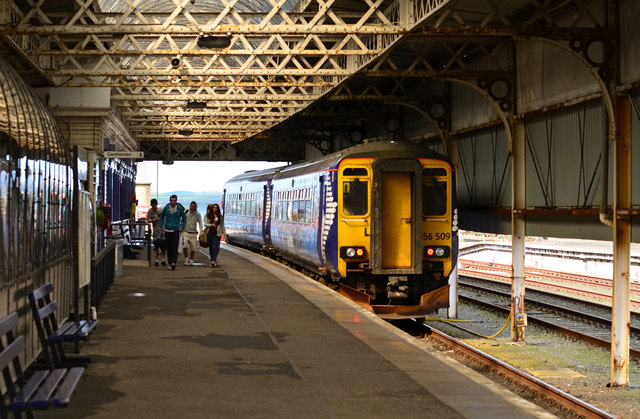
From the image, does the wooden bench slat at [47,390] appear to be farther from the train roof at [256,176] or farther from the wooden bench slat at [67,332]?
the train roof at [256,176]

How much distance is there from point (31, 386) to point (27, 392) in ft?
0.59

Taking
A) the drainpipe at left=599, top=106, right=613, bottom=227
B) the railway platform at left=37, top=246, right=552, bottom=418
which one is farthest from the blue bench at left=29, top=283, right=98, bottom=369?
the drainpipe at left=599, top=106, right=613, bottom=227

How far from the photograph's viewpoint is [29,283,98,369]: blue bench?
7.32m

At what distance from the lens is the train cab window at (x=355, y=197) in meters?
17.8

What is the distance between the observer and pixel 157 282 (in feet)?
61.9

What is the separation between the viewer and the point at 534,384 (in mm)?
12617

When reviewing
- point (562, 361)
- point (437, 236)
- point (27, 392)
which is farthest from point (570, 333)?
point (27, 392)

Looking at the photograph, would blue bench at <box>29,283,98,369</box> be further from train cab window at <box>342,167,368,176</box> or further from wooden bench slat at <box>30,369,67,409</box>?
train cab window at <box>342,167,368,176</box>

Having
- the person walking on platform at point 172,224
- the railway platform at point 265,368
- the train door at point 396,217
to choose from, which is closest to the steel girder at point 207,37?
the train door at point 396,217

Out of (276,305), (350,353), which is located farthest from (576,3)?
(350,353)

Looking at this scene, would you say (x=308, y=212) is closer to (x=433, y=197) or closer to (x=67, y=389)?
(x=433, y=197)

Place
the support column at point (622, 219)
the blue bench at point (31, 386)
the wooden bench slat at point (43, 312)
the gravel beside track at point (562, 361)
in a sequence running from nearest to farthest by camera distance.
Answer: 1. the blue bench at point (31, 386)
2. the wooden bench slat at point (43, 312)
3. the gravel beside track at point (562, 361)
4. the support column at point (622, 219)

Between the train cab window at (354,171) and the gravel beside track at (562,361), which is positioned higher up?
the train cab window at (354,171)

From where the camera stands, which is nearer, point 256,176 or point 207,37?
point 207,37
